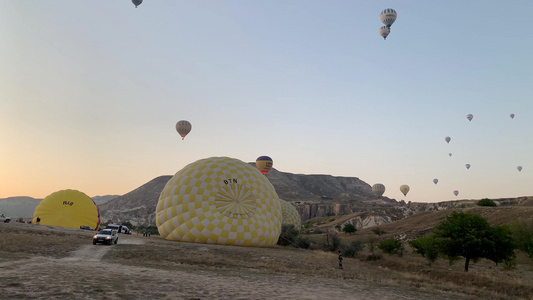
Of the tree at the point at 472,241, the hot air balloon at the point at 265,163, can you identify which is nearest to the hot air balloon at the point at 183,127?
the hot air balloon at the point at 265,163

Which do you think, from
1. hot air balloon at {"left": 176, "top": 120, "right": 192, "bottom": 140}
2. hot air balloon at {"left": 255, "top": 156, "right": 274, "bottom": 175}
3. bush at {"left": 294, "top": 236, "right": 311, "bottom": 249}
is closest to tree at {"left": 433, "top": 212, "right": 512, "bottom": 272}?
bush at {"left": 294, "top": 236, "right": 311, "bottom": 249}

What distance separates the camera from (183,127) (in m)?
56.9

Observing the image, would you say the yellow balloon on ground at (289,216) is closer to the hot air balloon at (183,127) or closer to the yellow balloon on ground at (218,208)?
the yellow balloon on ground at (218,208)

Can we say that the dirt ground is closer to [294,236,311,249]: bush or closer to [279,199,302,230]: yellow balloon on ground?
[294,236,311,249]: bush

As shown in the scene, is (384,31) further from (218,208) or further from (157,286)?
(157,286)

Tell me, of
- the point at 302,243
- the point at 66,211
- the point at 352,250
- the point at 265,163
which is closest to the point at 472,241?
the point at 352,250

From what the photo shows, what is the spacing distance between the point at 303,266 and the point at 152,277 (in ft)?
35.0

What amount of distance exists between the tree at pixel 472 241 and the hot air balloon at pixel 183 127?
41554mm

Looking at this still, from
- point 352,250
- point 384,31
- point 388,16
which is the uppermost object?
point 388,16

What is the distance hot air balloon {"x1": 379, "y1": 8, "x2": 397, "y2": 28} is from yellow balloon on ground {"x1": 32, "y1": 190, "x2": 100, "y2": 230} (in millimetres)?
51625

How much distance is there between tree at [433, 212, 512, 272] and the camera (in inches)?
1022

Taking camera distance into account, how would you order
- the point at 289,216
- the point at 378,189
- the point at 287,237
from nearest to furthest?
the point at 287,237
the point at 289,216
the point at 378,189

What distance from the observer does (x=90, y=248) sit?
21.4 m

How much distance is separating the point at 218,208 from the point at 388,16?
44.6 meters
